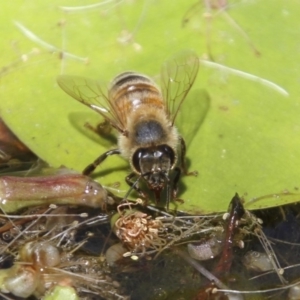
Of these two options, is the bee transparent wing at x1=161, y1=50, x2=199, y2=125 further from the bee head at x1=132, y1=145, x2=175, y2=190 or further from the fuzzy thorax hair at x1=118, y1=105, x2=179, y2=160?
the bee head at x1=132, y1=145, x2=175, y2=190

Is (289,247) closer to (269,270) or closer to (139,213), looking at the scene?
(269,270)

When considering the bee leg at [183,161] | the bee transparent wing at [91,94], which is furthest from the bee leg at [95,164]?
the bee leg at [183,161]

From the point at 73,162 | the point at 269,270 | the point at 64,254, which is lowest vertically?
the point at 269,270

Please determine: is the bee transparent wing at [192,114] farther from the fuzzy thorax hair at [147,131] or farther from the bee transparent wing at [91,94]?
the bee transparent wing at [91,94]

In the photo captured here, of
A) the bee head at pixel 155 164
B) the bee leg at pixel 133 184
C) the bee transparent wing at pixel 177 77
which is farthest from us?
the bee transparent wing at pixel 177 77

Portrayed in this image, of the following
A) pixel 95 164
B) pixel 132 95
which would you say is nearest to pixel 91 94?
pixel 132 95

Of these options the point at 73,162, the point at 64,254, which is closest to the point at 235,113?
the point at 73,162

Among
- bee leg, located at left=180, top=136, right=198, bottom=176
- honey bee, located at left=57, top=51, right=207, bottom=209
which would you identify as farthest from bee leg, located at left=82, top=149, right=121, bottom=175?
bee leg, located at left=180, top=136, right=198, bottom=176
